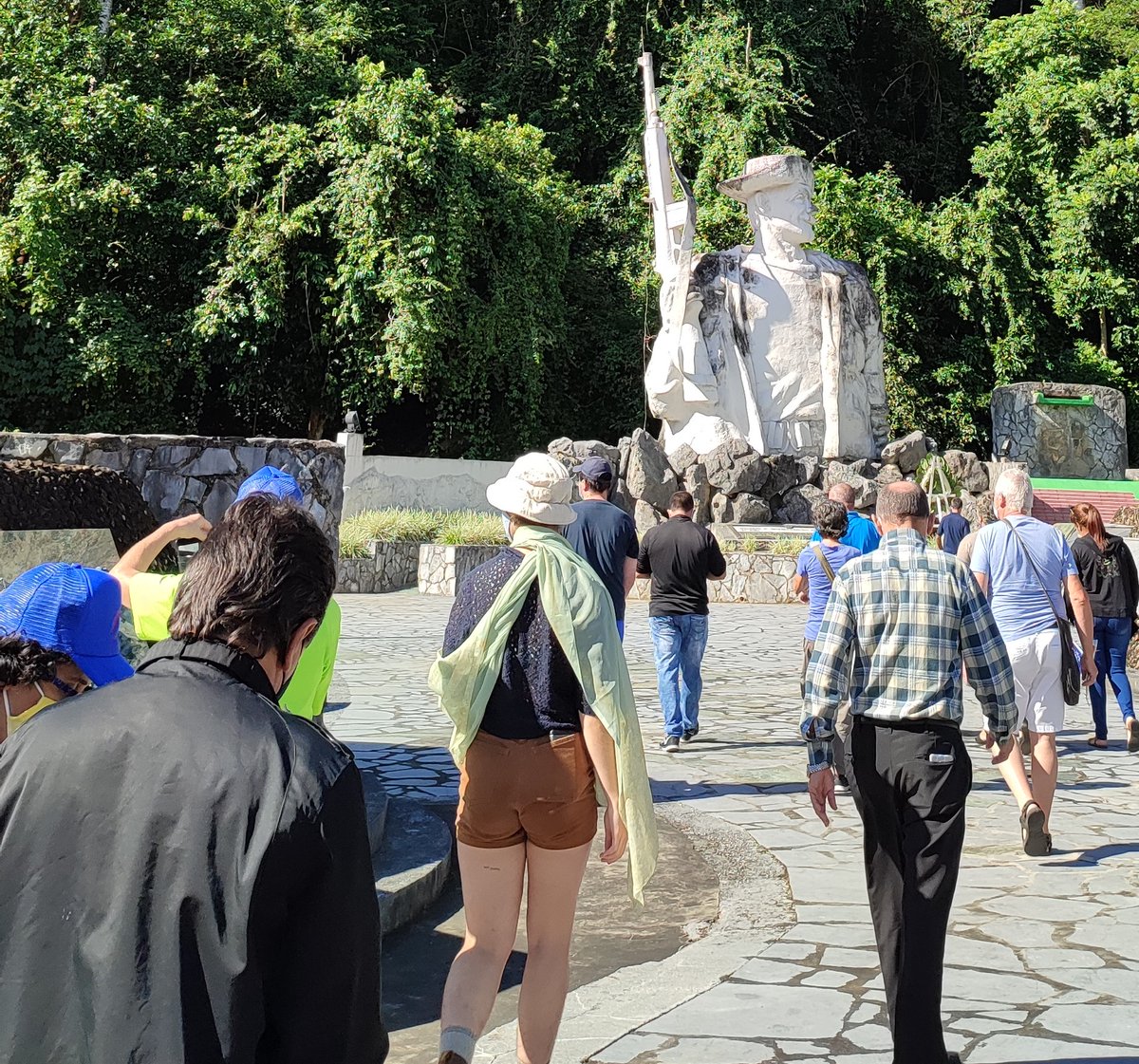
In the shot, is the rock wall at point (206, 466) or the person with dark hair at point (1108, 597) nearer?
the rock wall at point (206, 466)

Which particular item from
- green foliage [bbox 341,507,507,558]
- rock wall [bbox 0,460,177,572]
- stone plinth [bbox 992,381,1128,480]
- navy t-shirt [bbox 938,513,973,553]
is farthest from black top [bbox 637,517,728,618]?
stone plinth [bbox 992,381,1128,480]

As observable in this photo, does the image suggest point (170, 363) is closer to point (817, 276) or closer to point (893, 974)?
point (817, 276)

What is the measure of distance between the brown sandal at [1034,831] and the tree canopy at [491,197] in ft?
61.1

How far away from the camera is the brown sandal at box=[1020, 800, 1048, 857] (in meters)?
5.71

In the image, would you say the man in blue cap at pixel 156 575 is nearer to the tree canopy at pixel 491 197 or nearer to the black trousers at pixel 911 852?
the black trousers at pixel 911 852

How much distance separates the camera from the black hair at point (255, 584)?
178cm

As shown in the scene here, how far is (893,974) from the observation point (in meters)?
3.68

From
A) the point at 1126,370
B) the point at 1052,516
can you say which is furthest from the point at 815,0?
the point at 1052,516

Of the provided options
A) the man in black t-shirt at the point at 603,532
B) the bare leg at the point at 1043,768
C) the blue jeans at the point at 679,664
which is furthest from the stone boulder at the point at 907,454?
the bare leg at the point at 1043,768

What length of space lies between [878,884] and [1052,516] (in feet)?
72.0

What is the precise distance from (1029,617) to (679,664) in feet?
8.94

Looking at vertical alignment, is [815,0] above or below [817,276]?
above

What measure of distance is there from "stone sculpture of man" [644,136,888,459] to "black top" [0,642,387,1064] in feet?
66.4

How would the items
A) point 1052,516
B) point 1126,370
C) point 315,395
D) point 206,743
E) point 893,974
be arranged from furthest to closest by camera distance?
point 1126,370
point 315,395
point 1052,516
point 893,974
point 206,743
